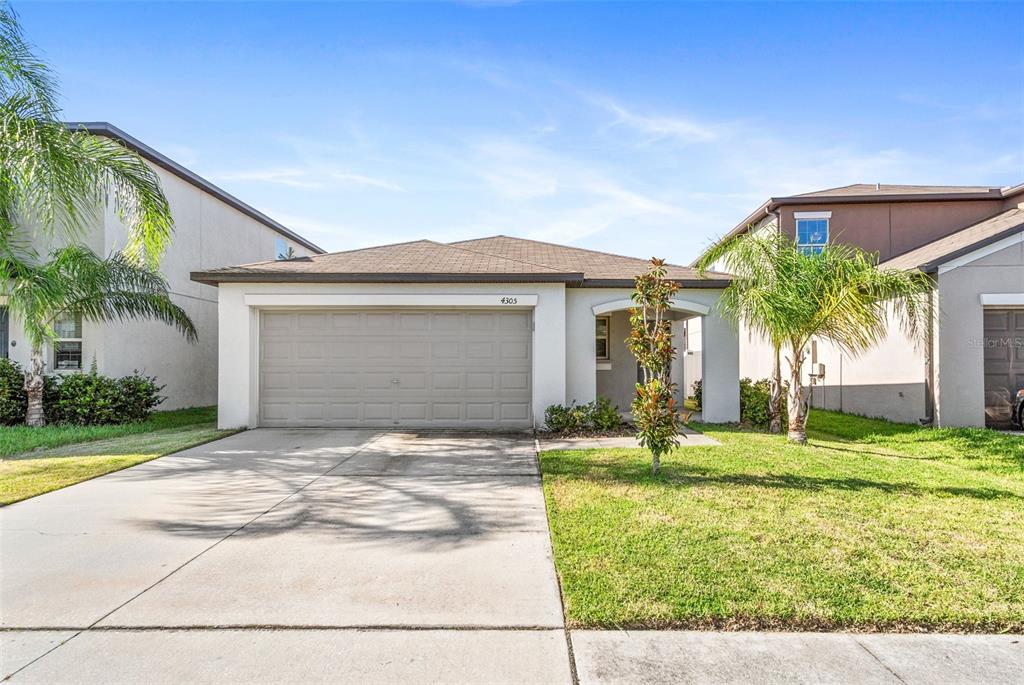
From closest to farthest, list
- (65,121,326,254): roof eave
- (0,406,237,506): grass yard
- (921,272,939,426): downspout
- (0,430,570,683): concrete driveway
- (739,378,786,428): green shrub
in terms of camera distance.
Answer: (0,430,570,683): concrete driveway
(0,406,237,506): grass yard
(921,272,939,426): downspout
(739,378,786,428): green shrub
(65,121,326,254): roof eave

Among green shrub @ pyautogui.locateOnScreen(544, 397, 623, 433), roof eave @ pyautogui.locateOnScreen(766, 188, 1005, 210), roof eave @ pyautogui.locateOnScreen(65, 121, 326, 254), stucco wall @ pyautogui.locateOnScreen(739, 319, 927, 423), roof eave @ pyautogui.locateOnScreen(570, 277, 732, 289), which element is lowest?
green shrub @ pyautogui.locateOnScreen(544, 397, 623, 433)

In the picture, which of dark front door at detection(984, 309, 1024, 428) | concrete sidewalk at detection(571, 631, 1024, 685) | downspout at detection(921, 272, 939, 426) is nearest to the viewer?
concrete sidewalk at detection(571, 631, 1024, 685)

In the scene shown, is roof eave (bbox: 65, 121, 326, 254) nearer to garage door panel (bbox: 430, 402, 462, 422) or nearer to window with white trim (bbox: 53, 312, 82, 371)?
window with white trim (bbox: 53, 312, 82, 371)

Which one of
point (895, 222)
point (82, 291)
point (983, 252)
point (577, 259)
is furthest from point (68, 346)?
point (895, 222)

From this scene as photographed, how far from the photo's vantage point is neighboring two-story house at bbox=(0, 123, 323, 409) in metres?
12.6

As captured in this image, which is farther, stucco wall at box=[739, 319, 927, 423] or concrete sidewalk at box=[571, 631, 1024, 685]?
stucco wall at box=[739, 319, 927, 423]

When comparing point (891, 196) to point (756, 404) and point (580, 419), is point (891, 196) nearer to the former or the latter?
point (756, 404)

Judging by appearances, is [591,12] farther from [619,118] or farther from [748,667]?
[748,667]

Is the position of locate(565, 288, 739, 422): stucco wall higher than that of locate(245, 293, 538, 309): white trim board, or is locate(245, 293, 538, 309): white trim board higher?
locate(245, 293, 538, 309): white trim board

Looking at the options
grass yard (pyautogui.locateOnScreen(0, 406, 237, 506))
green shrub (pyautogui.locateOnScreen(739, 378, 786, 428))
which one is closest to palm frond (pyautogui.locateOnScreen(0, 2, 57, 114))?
grass yard (pyautogui.locateOnScreen(0, 406, 237, 506))

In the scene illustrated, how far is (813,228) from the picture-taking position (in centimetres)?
1558

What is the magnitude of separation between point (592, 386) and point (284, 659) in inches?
352

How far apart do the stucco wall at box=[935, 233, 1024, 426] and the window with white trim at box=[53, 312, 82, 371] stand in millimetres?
18130

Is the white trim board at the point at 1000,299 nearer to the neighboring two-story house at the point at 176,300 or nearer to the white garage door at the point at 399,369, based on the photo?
the white garage door at the point at 399,369
